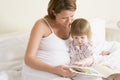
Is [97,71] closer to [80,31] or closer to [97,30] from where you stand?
[80,31]

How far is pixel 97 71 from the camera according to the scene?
1.36m

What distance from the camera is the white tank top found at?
4.82 feet

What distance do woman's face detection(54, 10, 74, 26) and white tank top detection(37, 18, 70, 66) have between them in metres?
0.08

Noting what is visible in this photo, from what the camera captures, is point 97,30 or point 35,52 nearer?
point 35,52

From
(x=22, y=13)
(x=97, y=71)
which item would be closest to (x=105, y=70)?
(x=97, y=71)

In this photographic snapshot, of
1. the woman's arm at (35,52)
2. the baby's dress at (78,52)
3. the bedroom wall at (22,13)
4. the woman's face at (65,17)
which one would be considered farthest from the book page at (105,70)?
the bedroom wall at (22,13)

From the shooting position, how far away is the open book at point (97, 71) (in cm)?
126

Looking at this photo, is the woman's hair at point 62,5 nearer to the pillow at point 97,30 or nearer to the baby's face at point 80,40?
the baby's face at point 80,40

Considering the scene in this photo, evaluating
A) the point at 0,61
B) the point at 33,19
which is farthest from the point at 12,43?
the point at 33,19

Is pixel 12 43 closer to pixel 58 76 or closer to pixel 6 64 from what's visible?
pixel 6 64

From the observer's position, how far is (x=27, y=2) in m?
1.97

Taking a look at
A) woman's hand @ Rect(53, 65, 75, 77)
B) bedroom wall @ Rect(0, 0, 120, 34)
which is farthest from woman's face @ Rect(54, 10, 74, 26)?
bedroom wall @ Rect(0, 0, 120, 34)

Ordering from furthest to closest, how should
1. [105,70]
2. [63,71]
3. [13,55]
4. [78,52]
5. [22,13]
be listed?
1. [22,13]
2. [13,55]
3. [78,52]
4. [105,70]
5. [63,71]

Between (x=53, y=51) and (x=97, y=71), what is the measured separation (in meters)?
0.29
